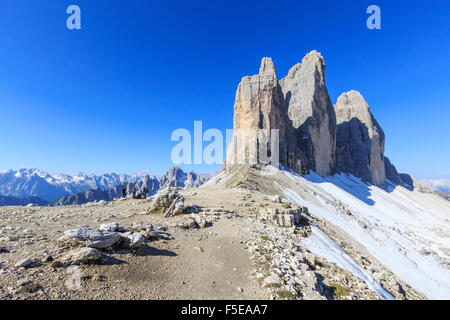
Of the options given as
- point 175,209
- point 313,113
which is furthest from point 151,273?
point 313,113

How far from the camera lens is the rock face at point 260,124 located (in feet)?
218

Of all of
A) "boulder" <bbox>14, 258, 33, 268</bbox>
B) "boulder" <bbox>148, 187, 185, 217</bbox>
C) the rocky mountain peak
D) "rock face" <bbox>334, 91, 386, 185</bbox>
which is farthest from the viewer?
"rock face" <bbox>334, 91, 386, 185</bbox>

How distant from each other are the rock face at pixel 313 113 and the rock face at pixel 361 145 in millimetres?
23342

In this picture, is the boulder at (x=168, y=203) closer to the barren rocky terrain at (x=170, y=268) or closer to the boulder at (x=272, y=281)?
the barren rocky terrain at (x=170, y=268)

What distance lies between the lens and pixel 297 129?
314 ft

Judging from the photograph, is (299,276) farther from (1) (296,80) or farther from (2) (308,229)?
(1) (296,80)

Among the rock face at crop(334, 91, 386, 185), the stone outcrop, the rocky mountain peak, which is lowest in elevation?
the stone outcrop

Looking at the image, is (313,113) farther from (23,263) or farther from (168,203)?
(23,263)

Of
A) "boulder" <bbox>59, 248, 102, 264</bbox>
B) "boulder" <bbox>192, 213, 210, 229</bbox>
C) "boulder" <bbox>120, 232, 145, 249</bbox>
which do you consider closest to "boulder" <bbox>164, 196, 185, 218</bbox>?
"boulder" <bbox>192, 213, 210, 229</bbox>

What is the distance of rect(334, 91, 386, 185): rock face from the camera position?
120688mm

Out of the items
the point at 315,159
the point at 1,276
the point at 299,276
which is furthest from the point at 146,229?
the point at 315,159

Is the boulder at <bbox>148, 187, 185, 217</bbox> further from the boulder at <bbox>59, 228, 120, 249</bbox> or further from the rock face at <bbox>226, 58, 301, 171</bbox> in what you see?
the rock face at <bbox>226, 58, 301, 171</bbox>

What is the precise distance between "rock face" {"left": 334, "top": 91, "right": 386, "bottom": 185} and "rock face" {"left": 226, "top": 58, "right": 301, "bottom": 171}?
204 ft
